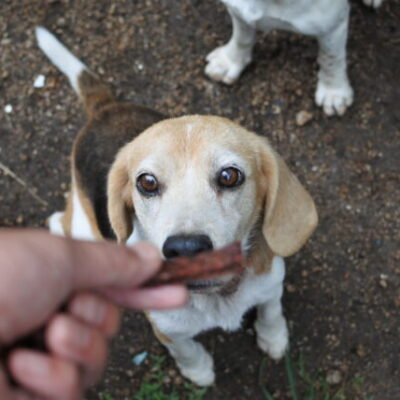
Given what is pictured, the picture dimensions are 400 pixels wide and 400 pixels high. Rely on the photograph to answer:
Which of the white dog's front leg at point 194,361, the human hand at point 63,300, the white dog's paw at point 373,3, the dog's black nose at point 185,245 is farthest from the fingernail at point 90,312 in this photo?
the white dog's paw at point 373,3

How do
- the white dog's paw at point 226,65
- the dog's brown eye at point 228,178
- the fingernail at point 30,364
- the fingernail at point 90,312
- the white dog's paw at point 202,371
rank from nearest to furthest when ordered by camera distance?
1. the fingernail at point 30,364
2. the fingernail at point 90,312
3. the dog's brown eye at point 228,178
4. the white dog's paw at point 202,371
5. the white dog's paw at point 226,65

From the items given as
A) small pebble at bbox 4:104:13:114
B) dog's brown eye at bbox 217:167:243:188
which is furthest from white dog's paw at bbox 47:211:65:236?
dog's brown eye at bbox 217:167:243:188

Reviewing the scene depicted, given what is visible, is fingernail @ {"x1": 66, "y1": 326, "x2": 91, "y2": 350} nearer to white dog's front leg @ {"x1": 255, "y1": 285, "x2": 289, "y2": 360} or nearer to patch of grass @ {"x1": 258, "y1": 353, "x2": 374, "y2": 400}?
white dog's front leg @ {"x1": 255, "y1": 285, "x2": 289, "y2": 360}

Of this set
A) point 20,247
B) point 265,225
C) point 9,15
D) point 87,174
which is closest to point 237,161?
point 265,225

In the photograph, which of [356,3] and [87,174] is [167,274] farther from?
[356,3]

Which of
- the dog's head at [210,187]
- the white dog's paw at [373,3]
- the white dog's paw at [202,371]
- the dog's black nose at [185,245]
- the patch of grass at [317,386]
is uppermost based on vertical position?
the dog's black nose at [185,245]

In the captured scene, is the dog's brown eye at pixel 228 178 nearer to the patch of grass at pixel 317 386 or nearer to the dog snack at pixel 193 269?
the dog snack at pixel 193 269
